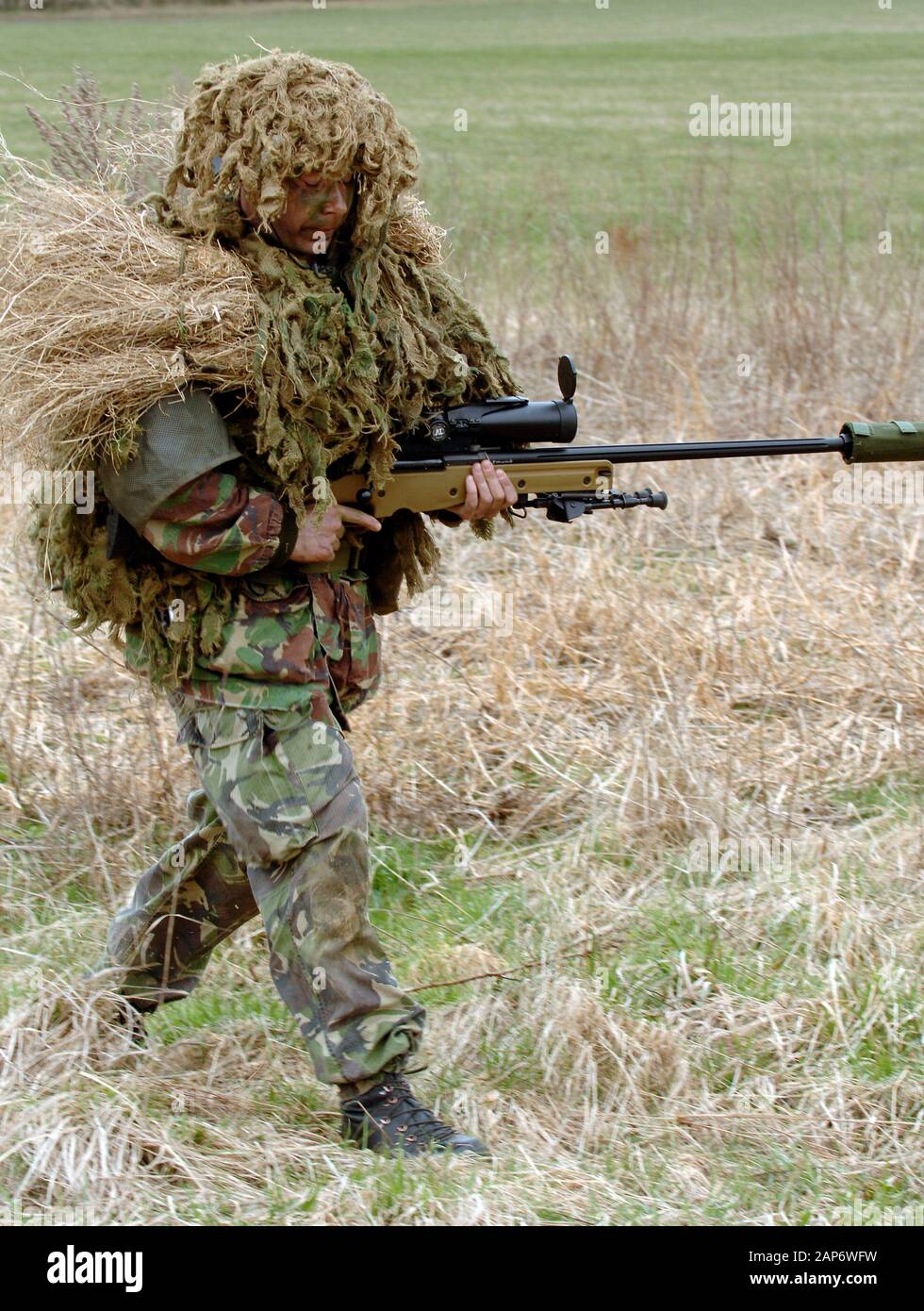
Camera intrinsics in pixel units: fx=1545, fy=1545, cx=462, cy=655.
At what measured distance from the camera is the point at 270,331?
305cm

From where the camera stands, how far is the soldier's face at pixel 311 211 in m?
3.06

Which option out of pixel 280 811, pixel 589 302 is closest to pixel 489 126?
pixel 589 302

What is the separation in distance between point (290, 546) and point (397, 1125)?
1181mm

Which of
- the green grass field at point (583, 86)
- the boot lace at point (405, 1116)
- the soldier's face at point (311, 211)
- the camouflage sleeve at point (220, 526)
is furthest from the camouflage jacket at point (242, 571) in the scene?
the green grass field at point (583, 86)

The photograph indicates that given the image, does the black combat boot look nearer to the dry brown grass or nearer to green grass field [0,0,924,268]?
the dry brown grass

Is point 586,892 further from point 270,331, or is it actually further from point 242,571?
point 270,331

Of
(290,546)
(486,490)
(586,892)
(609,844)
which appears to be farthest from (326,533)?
(609,844)

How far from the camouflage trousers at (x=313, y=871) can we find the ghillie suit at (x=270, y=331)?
0.22 meters

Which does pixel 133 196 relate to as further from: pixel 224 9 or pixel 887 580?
pixel 224 9

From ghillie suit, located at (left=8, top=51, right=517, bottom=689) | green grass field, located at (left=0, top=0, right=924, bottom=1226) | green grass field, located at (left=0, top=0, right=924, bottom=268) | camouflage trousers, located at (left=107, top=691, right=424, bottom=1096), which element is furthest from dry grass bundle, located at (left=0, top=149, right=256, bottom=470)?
green grass field, located at (left=0, top=0, right=924, bottom=268)

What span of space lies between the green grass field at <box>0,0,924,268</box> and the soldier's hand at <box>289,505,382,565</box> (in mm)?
2960

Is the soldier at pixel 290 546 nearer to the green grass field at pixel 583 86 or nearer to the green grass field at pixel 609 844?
the green grass field at pixel 609 844

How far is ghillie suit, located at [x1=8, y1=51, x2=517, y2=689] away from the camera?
300 cm
